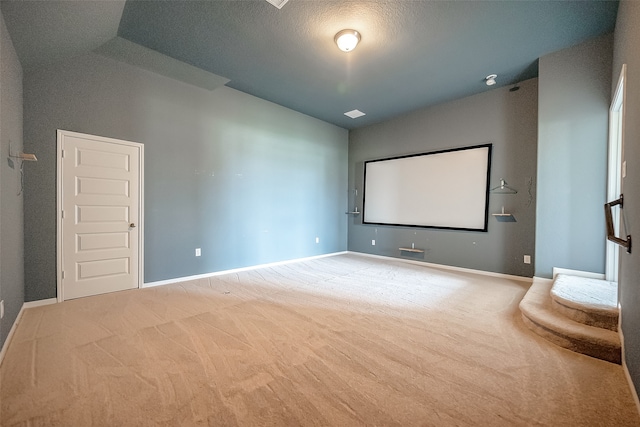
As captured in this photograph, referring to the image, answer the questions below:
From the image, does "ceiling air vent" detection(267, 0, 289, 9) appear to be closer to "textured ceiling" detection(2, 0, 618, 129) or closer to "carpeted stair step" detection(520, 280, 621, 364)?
"textured ceiling" detection(2, 0, 618, 129)

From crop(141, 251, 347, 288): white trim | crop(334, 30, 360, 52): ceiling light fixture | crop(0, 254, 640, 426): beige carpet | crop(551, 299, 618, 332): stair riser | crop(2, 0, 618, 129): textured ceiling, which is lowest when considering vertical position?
crop(0, 254, 640, 426): beige carpet

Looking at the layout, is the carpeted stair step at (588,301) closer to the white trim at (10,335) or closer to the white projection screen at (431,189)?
the white projection screen at (431,189)

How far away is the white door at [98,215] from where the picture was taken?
3064 mm

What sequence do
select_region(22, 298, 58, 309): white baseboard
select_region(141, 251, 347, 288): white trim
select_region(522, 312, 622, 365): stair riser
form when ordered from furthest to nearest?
select_region(141, 251, 347, 288): white trim → select_region(22, 298, 58, 309): white baseboard → select_region(522, 312, 622, 365): stair riser

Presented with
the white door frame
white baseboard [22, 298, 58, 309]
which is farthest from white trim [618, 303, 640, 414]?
white baseboard [22, 298, 58, 309]

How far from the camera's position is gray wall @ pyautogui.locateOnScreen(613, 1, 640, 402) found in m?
1.55

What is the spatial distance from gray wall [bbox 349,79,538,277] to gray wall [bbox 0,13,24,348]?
5.40 metres

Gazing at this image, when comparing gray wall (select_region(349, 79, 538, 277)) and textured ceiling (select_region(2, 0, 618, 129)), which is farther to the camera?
gray wall (select_region(349, 79, 538, 277))

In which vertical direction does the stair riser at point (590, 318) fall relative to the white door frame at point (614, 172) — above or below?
below

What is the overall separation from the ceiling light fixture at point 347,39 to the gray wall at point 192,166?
7.32ft

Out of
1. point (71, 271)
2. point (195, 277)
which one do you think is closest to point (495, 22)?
point (195, 277)

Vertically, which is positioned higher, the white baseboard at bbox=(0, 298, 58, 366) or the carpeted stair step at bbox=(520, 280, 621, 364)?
the carpeted stair step at bbox=(520, 280, 621, 364)

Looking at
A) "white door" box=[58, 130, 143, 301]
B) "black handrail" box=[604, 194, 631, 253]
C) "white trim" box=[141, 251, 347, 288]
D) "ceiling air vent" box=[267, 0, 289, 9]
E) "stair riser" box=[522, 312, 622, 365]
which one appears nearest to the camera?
"black handrail" box=[604, 194, 631, 253]

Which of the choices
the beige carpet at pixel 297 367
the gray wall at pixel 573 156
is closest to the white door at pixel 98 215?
the beige carpet at pixel 297 367
